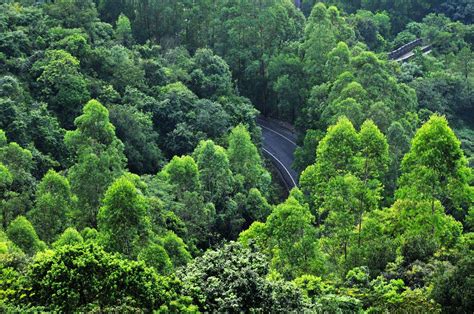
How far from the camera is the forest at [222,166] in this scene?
2380 cm

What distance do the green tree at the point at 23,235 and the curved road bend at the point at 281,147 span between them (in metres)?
30.3

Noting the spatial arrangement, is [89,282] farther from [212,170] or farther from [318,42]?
[318,42]

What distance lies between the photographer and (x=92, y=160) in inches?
1436

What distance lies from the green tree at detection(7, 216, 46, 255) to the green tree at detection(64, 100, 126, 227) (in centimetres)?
519

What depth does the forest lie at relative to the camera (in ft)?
78.1

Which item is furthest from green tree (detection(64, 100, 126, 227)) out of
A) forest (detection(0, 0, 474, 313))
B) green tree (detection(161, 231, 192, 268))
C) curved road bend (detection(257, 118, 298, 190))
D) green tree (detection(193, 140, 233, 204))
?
curved road bend (detection(257, 118, 298, 190))

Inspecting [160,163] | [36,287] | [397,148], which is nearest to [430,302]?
[36,287]

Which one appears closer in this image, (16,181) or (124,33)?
(16,181)

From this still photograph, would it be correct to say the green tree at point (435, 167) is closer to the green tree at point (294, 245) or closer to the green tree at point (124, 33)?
the green tree at point (294, 245)

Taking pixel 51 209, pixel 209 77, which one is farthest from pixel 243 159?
pixel 51 209

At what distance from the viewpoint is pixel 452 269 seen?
84.8ft

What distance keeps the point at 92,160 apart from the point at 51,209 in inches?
152

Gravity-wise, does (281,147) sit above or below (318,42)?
below

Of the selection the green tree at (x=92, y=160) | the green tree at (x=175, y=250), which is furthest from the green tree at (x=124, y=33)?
the green tree at (x=175, y=250)
